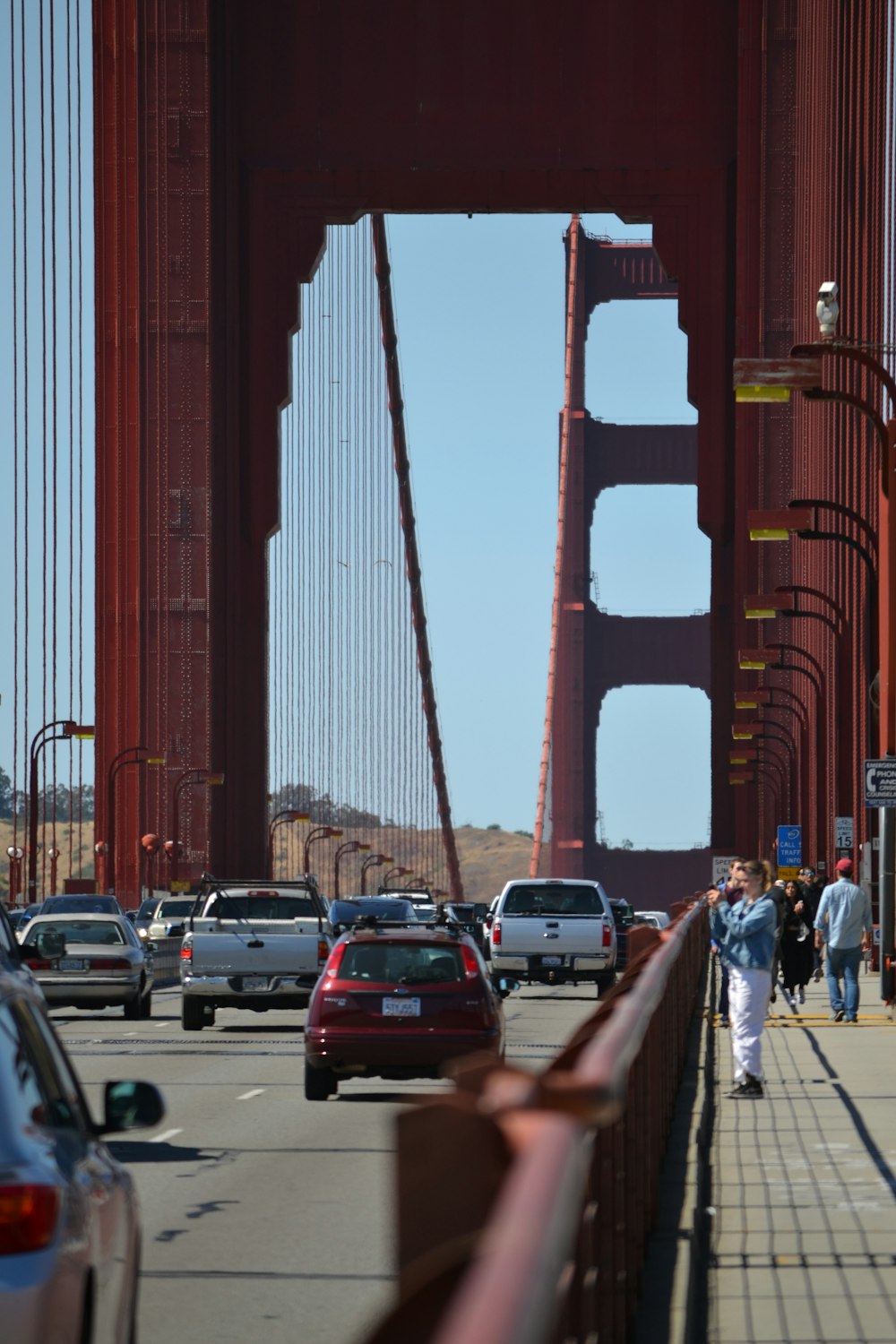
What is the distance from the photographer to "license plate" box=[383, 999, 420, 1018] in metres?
18.6

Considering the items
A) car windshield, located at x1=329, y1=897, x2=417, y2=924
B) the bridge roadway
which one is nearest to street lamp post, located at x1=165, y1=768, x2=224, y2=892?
car windshield, located at x1=329, y1=897, x2=417, y2=924

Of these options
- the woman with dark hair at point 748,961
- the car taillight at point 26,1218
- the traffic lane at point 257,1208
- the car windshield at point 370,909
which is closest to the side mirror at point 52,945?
the traffic lane at point 257,1208

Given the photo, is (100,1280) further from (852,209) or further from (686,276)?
(686,276)

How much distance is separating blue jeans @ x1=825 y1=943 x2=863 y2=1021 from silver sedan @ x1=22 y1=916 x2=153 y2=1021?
8.10 m

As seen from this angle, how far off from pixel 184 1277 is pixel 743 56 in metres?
58.3

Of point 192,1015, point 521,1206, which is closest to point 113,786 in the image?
point 192,1015

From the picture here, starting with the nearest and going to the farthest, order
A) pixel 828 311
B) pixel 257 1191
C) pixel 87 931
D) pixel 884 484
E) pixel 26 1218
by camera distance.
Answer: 1. pixel 26 1218
2. pixel 257 1191
3. pixel 828 311
4. pixel 884 484
5. pixel 87 931

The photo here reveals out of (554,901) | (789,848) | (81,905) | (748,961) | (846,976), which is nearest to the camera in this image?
(748,961)

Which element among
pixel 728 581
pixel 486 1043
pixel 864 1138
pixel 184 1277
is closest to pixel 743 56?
pixel 728 581

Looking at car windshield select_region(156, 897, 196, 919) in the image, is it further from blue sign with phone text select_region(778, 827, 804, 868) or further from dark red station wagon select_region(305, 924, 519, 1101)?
dark red station wagon select_region(305, 924, 519, 1101)

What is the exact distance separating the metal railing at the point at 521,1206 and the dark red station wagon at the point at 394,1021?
10838mm

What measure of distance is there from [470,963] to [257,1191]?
617 centimetres

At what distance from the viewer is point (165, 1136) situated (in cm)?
1588

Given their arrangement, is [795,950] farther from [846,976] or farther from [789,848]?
[789,848]
